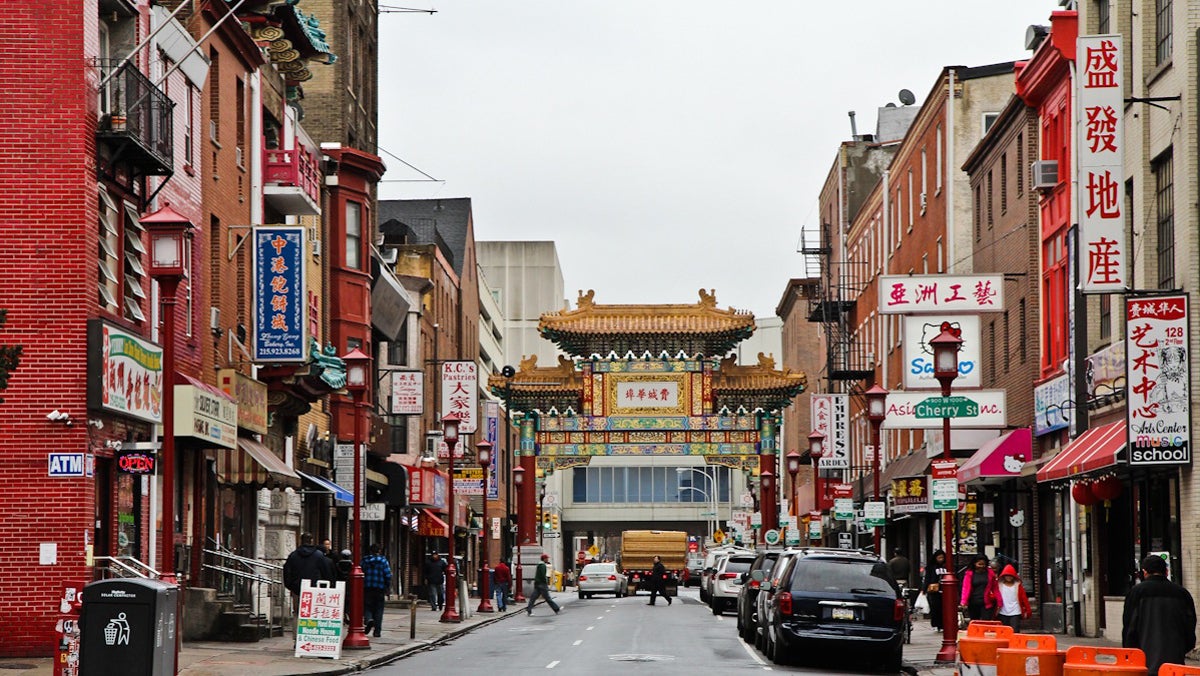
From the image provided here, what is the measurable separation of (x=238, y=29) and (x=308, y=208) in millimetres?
6814

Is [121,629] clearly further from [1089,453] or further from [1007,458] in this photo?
[1007,458]

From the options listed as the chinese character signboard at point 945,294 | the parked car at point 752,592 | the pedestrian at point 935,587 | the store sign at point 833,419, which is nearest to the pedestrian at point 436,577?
the pedestrian at point 935,587

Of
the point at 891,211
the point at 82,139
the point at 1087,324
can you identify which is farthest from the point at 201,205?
the point at 891,211

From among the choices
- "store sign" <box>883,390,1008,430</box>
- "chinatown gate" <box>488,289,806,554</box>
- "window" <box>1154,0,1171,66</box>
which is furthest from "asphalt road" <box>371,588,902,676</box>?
"chinatown gate" <box>488,289,806,554</box>

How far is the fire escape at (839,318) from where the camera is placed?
64625 mm

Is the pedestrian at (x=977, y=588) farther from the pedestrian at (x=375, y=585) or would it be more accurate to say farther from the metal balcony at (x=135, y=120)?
the metal balcony at (x=135, y=120)

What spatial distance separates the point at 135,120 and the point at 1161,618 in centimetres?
1674

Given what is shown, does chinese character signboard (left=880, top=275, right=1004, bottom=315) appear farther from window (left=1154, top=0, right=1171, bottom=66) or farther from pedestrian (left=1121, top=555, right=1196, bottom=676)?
pedestrian (left=1121, top=555, right=1196, bottom=676)

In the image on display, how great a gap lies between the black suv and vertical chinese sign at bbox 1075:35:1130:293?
5.30 m

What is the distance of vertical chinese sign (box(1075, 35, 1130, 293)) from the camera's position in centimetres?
2612

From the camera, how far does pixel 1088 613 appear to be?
33.2 metres

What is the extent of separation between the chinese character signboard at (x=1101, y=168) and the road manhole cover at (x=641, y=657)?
8.30 metres

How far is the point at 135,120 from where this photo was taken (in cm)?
2675

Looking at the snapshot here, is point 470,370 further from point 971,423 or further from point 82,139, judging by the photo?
point 82,139
